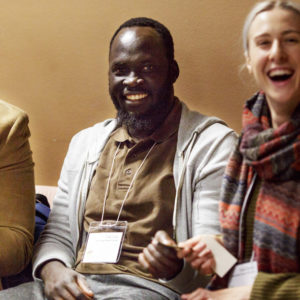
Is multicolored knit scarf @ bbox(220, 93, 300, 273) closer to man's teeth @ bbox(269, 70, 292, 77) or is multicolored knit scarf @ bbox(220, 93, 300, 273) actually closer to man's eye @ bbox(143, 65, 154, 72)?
man's teeth @ bbox(269, 70, 292, 77)

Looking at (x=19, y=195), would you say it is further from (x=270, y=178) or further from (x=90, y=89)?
(x=270, y=178)

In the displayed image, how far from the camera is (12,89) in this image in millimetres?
2844

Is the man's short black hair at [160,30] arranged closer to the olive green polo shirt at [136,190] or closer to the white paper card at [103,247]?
the olive green polo shirt at [136,190]

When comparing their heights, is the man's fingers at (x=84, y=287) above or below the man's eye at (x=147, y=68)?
below

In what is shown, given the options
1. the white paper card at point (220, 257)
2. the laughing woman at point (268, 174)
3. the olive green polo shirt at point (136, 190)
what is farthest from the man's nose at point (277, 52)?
the olive green polo shirt at point (136, 190)

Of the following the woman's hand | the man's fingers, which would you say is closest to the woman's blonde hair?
the woman's hand

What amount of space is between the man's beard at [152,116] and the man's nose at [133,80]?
0.32 ft

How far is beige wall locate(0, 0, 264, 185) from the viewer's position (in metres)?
2.42

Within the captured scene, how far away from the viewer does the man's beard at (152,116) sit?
2080 millimetres

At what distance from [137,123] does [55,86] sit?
0.85 m

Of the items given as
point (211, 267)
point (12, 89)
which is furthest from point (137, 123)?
point (12, 89)

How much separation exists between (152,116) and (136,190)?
0.32m

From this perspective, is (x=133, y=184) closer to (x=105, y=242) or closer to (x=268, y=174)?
(x=105, y=242)

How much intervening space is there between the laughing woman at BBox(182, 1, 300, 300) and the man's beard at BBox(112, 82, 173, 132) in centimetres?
59
